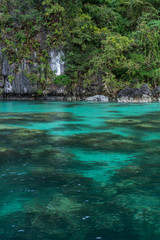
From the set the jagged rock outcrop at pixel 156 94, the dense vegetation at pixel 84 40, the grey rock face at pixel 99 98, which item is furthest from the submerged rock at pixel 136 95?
the dense vegetation at pixel 84 40

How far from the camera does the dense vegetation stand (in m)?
22.7

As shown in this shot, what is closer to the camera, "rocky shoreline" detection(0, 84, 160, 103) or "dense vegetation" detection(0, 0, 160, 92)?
"rocky shoreline" detection(0, 84, 160, 103)

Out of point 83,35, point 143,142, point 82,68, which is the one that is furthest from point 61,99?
point 143,142

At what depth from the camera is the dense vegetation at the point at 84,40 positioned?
22656 millimetres

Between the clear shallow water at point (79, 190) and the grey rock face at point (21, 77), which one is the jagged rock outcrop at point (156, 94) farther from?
the clear shallow water at point (79, 190)

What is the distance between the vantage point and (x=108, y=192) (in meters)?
3.16

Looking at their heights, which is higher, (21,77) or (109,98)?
(21,77)

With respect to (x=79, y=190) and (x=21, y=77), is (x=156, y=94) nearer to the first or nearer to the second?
(x=21, y=77)

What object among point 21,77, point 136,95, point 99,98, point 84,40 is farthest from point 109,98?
point 21,77

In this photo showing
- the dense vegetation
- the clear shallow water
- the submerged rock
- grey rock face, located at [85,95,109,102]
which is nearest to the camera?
the clear shallow water

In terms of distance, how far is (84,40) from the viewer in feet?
78.0

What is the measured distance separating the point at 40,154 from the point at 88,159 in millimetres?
794

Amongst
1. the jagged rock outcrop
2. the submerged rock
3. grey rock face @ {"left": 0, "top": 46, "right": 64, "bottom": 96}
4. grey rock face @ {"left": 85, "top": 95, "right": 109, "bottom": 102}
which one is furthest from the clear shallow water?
grey rock face @ {"left": 0, "top": 46, "right": 64, "bottom": 96}

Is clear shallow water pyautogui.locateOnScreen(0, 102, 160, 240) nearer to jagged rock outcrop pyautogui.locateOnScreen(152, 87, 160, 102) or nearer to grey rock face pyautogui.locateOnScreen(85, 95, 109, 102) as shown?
grey rock face pyautogui.locateOnScreen(85, 95, 109, 102)
